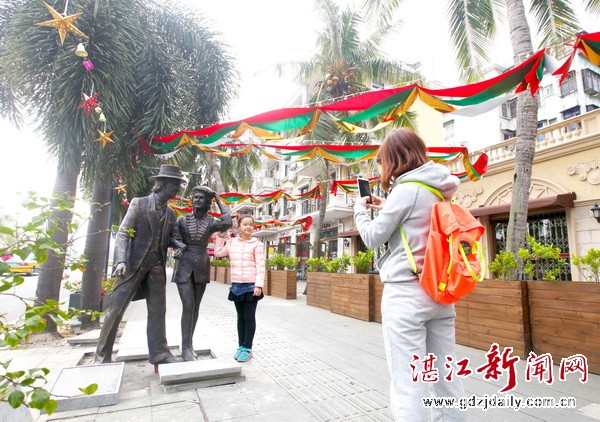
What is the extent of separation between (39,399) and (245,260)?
3.23 metres

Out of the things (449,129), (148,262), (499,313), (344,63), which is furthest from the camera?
(449,129)

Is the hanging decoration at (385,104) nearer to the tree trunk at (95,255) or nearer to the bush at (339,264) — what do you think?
the tree trunk at (95,255)

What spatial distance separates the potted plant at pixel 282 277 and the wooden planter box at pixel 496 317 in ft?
25.5

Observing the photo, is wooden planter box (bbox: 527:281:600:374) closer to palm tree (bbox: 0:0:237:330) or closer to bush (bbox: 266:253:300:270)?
palm tree (bbox: 0:0:237:330)

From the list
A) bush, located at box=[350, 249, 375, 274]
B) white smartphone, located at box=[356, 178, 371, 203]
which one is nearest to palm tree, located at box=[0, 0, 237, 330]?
white smartphone, located at box=[356, 178, 371, 203]

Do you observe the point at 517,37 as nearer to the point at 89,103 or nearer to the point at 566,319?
the point at 566,319

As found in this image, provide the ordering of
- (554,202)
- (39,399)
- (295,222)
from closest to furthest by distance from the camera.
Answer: (39,399) < (554,202) < (295,222)

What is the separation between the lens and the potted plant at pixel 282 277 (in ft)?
41.2

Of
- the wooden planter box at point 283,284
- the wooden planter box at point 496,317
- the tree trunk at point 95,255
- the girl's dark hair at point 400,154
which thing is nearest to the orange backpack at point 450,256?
the girl's dark hair at point 400,154

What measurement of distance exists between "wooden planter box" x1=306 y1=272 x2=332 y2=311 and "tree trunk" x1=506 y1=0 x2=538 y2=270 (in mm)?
4829

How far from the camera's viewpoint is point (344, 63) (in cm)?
1368

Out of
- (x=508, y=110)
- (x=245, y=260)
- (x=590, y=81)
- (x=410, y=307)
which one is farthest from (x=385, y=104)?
(x=590, y=81)

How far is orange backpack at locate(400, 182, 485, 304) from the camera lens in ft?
5.51

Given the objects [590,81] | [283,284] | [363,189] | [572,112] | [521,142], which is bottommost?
[283,284]
